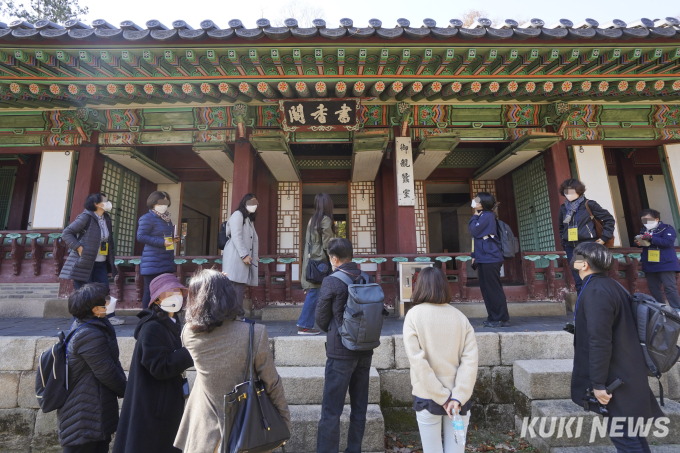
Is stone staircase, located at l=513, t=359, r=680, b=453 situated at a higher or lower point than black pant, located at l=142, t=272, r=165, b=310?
lower

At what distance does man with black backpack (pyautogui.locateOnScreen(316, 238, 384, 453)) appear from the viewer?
236 cm

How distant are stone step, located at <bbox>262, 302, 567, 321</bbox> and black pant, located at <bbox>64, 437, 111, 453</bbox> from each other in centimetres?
324

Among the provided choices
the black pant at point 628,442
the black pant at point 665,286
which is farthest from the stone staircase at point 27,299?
the black pant at point 665,286

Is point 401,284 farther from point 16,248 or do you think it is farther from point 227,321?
point 16,248

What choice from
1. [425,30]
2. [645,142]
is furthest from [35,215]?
[645,142]

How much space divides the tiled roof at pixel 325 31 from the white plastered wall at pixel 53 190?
2.41 metres

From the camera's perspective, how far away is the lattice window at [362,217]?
26.2 feet

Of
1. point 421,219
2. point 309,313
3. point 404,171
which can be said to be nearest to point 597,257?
point 309,313

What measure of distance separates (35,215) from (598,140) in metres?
10.2

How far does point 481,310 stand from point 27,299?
25.2 ft

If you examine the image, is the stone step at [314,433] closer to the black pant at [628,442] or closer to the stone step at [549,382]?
the stone step at [549,382]

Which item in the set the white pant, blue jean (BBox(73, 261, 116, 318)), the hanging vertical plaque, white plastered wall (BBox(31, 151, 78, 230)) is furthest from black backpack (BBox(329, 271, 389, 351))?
white plastered wall (BBox(31, 151, 78, 230))

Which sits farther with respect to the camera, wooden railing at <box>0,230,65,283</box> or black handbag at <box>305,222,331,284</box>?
wooden railing at <box>0,230,65,283</box>

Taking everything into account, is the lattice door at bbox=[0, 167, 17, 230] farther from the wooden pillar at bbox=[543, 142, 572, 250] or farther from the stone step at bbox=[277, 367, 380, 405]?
the wooden pillar at bbox=[543, 142, 572, 250]
